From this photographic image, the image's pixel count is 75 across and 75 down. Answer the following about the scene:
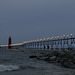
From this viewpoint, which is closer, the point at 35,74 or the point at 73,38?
the point at 35,74

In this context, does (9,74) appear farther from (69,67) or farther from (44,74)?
(69,67)

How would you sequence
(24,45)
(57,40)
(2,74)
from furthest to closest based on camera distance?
(24,45) < (57,40) < (2,74)

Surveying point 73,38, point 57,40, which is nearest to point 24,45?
point 57,40

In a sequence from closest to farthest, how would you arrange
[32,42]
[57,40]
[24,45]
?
1. [57,40]
2. [32,42]
3. [24,45]

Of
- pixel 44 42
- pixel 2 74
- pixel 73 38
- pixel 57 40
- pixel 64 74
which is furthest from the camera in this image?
pixel 44 42

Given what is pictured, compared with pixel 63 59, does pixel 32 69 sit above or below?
below

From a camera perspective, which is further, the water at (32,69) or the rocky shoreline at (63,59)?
the rocky shoreline at (63,59)

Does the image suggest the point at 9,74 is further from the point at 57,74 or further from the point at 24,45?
the point at 24,45

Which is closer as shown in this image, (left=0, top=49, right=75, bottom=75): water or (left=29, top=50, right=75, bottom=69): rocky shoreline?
(left=0, top=49, right=75, bottom=75): water

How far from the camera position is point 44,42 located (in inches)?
5344

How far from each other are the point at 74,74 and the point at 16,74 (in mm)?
2653

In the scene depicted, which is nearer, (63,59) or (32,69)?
(32,69)

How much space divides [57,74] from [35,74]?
3.35 ft

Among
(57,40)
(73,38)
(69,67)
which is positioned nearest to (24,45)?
(57,40)
